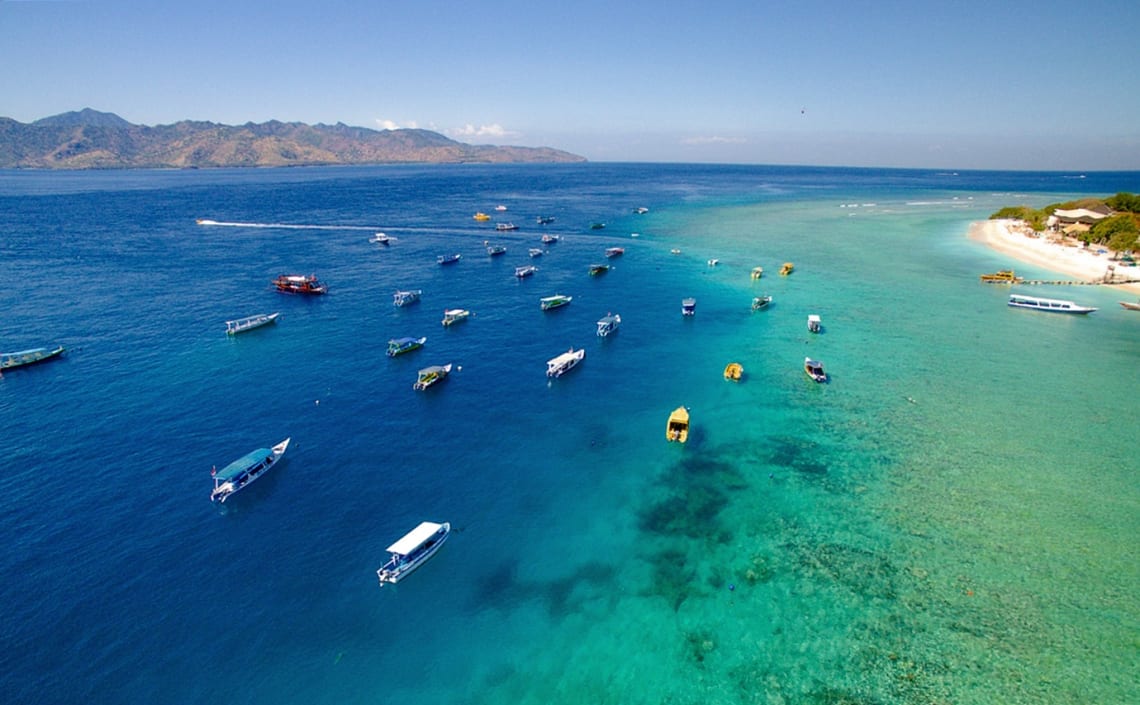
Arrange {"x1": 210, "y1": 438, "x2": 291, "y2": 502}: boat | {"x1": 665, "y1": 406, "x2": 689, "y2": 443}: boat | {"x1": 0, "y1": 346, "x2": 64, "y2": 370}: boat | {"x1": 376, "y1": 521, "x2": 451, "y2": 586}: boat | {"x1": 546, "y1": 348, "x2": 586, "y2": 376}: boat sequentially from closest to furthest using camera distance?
{"x1": 376, "y1": 521, "x2": 451, "y2": 586}: boat → {"x1": 210, "y1": 438, "x2": 291, "y2": 502}: boat → {"x1": 665, "y1": 406, "x2": 689, "y2": 443}: boat → {"x1": 0, "y1": 346, "x2": 64, "y2": 370}: boat → {"x1": 546, "y1": 348, "x2": 586, "y2": 376}: boat

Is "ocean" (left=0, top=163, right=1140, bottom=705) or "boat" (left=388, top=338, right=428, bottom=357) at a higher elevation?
"boat" (left=388, top=338, right=428, bottom=357)

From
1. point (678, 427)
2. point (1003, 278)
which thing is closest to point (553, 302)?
point (678, 427)

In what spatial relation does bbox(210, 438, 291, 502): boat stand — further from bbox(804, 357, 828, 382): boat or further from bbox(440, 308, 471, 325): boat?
bbox(804, 357, 828, 382): boat

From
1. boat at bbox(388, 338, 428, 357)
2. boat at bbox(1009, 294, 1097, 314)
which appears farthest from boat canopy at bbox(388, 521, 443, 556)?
boat at bbox(1009, 294, 1097, 314)

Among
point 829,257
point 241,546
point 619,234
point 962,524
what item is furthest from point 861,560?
point 619,234

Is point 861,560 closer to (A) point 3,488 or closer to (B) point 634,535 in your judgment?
(B) point 634,535

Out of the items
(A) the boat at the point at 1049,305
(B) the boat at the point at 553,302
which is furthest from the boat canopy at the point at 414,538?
(A) the boat at the point at 1049,305
